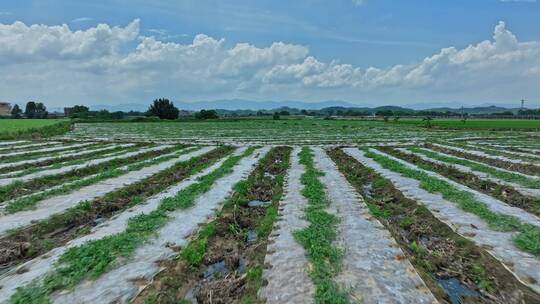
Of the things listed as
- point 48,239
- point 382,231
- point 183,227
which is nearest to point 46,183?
point 48,239

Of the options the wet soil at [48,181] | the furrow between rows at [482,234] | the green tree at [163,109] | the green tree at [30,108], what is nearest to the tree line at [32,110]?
the green tree at [30,108]

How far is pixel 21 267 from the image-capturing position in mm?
5457

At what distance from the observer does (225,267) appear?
5.85m

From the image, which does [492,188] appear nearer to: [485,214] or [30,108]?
[485,214]

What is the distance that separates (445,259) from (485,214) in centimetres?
242

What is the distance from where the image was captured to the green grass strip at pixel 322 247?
14.7ft

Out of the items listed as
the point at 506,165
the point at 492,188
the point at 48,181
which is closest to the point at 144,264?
the point at 48,181

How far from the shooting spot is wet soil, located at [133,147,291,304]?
477 centimetres

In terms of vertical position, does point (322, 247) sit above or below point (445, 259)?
above

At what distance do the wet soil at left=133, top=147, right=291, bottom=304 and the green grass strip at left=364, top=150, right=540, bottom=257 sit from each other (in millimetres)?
4551

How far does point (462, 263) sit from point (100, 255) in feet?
19.6

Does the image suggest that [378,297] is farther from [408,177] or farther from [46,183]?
[46,183]

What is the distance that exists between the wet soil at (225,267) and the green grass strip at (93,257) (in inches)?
36.0

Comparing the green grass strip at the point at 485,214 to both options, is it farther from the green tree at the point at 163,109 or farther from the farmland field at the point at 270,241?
the green tree at the point at 163,109
